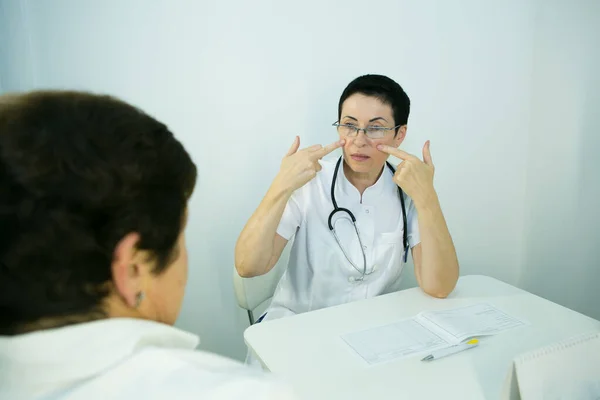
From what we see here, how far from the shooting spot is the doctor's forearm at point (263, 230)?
131cm

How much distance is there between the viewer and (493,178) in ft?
6.90

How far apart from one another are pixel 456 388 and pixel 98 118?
81 cm

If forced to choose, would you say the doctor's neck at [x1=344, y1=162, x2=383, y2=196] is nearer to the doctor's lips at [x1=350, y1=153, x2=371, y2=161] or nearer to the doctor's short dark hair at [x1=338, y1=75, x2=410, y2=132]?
the doctor's lips at [x1=350, y1=153, x2=371, y2=161]

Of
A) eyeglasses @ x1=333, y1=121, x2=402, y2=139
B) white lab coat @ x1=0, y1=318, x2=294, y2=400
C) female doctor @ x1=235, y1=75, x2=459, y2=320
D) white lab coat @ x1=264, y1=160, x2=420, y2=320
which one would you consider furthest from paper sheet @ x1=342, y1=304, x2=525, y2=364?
eyeglasses @ x1=333, y1=121, x2=402, y2=139

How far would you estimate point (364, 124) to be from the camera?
1.42 m

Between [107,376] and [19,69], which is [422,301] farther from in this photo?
[19,69]

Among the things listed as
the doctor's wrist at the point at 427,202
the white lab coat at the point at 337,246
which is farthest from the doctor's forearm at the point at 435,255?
the white lab coat at the point at 337,246

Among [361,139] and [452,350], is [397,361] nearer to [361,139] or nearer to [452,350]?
[452,350]

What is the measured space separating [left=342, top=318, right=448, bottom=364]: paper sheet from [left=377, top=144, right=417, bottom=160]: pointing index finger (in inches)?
22.3

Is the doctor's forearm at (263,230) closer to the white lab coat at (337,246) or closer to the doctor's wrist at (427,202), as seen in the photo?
the white lab coat at (337,246)

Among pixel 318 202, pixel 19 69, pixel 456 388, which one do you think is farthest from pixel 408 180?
pixel 19 69

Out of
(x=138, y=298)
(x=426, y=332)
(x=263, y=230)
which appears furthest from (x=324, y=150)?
(x=138, y=298)

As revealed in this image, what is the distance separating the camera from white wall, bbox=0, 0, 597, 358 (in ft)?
4.55

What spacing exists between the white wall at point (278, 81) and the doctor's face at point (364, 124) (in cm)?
32
